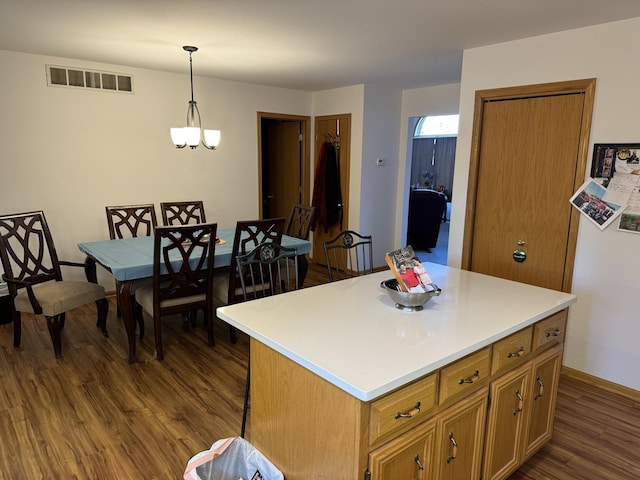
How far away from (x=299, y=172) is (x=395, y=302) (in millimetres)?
4500

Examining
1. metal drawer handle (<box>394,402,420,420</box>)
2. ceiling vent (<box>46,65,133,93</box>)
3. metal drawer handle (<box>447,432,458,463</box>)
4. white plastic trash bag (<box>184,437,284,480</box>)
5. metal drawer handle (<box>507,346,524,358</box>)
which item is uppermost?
ceiling vent (<box>46,65,133,93</box>)

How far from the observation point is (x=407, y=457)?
148cm

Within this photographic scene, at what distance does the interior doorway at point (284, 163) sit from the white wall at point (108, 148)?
457 mm

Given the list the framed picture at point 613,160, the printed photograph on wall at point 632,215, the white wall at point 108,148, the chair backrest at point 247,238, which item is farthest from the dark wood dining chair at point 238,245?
the printed photograph on wall at point 632,215

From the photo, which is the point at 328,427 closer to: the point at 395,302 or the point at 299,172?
the point at 395,302

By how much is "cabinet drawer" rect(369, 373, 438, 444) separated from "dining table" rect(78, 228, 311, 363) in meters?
2.13

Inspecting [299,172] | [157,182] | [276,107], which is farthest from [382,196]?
[157,182]

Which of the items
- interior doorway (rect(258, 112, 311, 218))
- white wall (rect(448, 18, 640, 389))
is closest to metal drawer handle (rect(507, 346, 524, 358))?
white wall (rect(448, 18, 640, 389))

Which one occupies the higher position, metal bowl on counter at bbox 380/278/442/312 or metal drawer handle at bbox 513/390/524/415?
metal bowl on counter at bbox 380/278/442/312

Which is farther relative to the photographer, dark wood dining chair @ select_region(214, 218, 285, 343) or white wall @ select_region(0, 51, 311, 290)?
white wall @ select_region(0, 51, 311, 290)

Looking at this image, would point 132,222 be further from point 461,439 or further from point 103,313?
point 461,439

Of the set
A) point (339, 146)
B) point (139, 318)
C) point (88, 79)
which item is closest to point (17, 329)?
point (139, 318)

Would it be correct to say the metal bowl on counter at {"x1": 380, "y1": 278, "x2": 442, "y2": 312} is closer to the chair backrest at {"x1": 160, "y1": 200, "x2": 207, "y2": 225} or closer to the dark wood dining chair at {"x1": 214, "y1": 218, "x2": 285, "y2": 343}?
the dark wood dining chair at {"x1": 214, "y1": 218, "x2": 285, "y2": 343}

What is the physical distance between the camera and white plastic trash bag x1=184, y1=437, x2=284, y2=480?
1.70 metres
